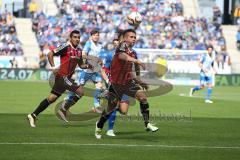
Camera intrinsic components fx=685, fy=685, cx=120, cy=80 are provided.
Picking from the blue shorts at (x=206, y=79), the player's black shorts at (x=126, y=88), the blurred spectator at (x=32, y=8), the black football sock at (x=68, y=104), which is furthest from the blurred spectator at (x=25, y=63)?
the player's black shorts at (x=126, y=88)

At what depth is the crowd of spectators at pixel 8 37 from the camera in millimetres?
43031

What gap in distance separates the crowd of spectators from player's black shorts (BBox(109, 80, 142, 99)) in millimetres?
29966

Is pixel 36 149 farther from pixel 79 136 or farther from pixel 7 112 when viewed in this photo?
pixel 7 112

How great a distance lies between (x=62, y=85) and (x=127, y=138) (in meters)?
2.61

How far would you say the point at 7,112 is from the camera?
1944 cm

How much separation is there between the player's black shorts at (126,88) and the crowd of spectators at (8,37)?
30.0 m

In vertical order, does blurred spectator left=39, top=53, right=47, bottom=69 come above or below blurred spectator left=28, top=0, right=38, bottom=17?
below

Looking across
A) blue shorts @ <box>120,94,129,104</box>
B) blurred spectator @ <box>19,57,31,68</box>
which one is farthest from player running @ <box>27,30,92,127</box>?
blurred spectator @ <box>19,57,31,68</box>

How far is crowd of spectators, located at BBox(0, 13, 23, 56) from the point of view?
141ft

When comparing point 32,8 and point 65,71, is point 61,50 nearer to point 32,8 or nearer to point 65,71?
point 65,71

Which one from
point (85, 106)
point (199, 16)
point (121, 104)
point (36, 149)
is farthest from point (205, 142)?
point (199, 16)

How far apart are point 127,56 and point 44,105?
317 centimetres

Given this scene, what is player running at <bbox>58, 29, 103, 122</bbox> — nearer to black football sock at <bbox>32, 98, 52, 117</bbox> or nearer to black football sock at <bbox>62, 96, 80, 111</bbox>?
black football sock at <bbox>62, 96, 80, 111</bbox>

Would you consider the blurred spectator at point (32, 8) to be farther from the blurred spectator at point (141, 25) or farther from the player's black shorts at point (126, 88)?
the player's black shorts at point (126, 88)
